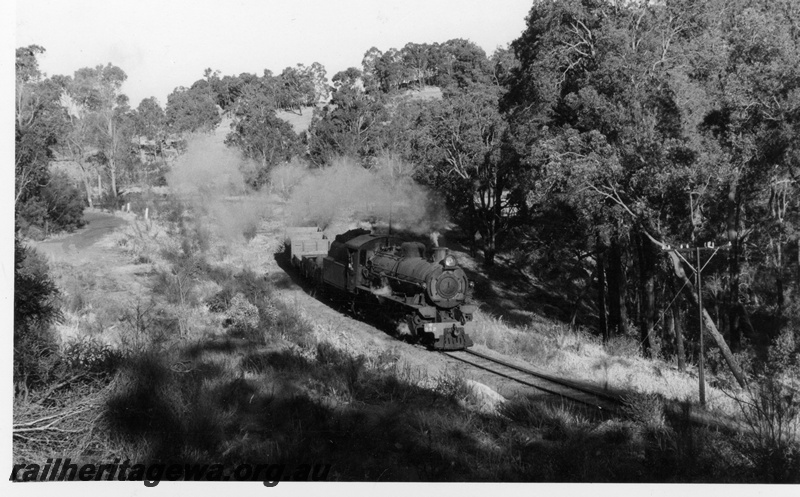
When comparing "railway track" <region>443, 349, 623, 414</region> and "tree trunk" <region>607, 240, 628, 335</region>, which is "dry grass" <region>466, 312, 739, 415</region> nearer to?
"railway track" <region>443, 349, 623, 414</region>

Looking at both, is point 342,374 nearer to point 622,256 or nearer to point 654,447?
point 654,447

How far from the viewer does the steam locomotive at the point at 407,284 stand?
1556 cm

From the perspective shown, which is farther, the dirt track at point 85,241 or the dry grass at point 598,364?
the dirt track at point 85,241

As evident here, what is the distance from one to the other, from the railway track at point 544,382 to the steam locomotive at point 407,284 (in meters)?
0.83

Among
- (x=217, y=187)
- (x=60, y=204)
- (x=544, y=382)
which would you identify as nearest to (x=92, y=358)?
(x=544, y=382)

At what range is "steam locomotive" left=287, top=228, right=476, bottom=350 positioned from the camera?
15.6 m

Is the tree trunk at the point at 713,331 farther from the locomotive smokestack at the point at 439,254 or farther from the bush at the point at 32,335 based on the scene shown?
the bush at the point at 32,335

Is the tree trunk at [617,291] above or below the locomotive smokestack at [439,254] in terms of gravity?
below

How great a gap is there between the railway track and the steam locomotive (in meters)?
0.83

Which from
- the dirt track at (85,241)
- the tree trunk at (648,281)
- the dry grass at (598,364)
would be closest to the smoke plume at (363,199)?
the dirt track at (85,241)

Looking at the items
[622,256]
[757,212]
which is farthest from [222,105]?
[757,212]

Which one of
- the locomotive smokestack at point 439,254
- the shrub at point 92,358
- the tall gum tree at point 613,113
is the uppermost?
the tall gum tree at point 613,113

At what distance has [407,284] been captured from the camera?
53.3ft

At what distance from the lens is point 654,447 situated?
339 inches
